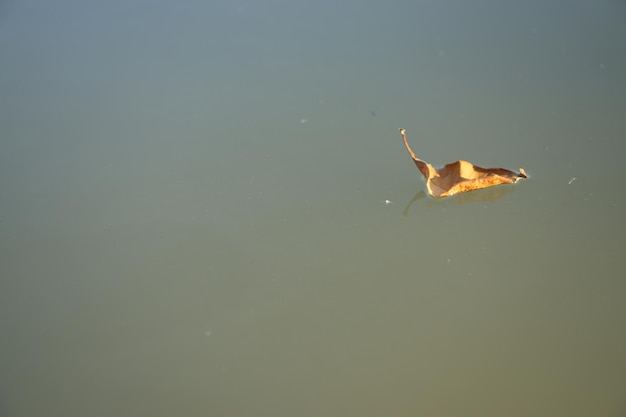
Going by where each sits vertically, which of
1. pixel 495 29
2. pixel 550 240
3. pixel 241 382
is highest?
pixel 495 29

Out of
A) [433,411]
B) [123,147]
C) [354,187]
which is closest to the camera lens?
[433,411]

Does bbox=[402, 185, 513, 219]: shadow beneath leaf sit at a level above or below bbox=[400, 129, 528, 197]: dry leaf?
below

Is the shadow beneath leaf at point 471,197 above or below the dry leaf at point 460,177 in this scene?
below

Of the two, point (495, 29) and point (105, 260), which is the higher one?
point (495, 29)

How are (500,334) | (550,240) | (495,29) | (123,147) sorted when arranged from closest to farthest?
(500,334)
(550,240)
(123,147)
(495,29)

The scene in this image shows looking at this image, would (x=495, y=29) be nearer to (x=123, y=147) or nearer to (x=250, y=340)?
(x=123, y=147)

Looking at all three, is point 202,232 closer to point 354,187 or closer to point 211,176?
point 211,176

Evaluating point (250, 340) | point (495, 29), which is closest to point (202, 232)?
point (250, 340)

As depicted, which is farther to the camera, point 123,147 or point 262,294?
point 123,147
